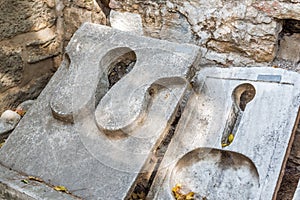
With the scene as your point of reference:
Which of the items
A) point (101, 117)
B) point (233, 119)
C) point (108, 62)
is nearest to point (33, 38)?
point (108, 62)

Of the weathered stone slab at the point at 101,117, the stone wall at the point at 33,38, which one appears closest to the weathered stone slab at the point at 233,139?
the weathered stone slab at the point at 101,117

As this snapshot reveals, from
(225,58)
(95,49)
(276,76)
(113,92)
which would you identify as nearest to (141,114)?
(113,92)

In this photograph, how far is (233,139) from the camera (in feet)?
5.16

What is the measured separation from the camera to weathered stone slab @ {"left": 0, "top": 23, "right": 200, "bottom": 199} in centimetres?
158

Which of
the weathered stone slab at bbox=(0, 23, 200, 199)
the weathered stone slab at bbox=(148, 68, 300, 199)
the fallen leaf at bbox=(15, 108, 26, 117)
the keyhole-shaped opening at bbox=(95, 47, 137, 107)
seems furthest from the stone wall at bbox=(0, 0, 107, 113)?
the weathered stone slab at bbox=(148, 68, 300, 199)

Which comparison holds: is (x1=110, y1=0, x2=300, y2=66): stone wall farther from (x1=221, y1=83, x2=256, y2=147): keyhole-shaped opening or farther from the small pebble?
the small pebble

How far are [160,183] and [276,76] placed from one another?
638mm

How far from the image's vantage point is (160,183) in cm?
154

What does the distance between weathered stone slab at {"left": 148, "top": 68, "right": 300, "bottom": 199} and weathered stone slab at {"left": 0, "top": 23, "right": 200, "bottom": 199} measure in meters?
0.10

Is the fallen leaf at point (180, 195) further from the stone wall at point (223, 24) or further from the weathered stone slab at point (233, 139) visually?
the stone wall at point (223, 24)

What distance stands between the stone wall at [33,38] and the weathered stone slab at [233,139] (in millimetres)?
1033

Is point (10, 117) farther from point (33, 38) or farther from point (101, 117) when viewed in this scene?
point (101, 117)

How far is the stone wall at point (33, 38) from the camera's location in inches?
86.0

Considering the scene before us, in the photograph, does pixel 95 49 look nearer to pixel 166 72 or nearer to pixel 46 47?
pixel 166 72
